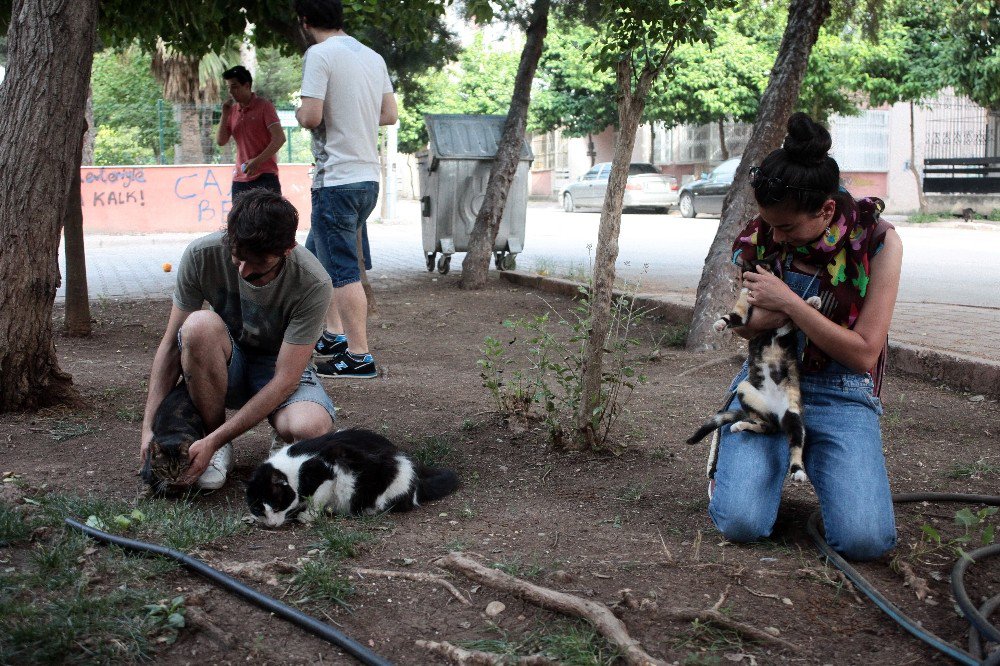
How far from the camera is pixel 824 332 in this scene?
3123 millimetres

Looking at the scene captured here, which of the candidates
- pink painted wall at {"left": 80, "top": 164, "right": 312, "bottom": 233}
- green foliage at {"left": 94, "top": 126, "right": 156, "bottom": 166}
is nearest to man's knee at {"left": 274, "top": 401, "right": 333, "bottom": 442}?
pink painted wall at {"left": 80, "top": 164, "right": 312, "bottom": 233}

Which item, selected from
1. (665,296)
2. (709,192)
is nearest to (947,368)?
(665,296)

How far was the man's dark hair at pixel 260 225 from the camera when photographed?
329 centimetres

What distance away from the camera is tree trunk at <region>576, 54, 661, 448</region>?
376 cm

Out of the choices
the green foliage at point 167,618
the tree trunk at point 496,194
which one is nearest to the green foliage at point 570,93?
the tree trunk at point 496,194

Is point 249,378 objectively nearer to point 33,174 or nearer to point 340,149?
point 33,174

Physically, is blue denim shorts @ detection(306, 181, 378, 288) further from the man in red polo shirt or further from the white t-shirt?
the man in red polo shirt

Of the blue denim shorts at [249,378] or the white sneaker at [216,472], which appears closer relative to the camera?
the white sneaker at [216,472]

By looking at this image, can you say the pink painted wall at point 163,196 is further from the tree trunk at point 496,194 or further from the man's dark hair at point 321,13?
the man's dark hair at point 321,13

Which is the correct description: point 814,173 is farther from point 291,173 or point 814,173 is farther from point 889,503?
point 291,173

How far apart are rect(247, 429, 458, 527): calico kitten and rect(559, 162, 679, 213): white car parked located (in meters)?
22.5

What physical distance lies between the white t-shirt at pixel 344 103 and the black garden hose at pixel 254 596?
3.30 m

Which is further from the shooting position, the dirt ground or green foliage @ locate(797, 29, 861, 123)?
green foliage @ locate(797, 29, 861, 123)

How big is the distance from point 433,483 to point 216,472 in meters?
0.79
